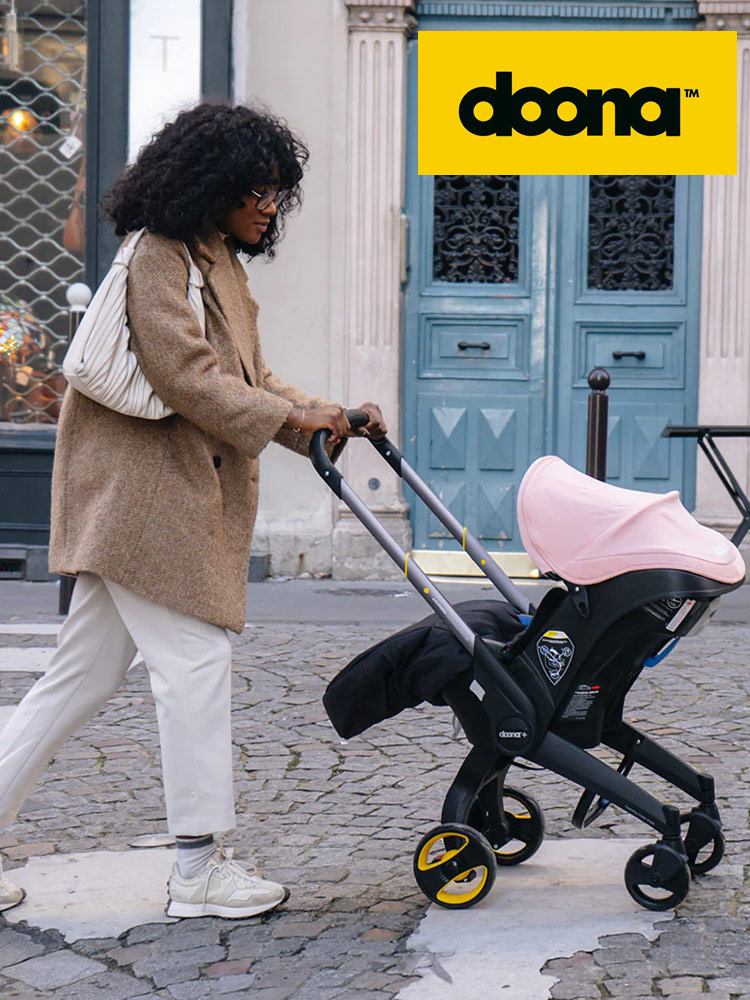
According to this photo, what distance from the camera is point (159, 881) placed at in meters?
3.52

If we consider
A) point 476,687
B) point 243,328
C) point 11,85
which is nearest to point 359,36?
point 11,85

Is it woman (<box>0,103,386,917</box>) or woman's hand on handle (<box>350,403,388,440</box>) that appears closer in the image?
woman (<box>0,103,386,917</box>)

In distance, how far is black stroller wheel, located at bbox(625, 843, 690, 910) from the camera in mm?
3154

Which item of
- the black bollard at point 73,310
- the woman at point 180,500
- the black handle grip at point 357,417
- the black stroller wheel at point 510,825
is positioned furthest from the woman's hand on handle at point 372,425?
the black bollard at point 73,310

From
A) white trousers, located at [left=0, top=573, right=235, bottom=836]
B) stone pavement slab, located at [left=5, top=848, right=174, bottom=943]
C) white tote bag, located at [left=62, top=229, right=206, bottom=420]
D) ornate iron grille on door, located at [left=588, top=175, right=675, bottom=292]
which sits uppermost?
ornate iron grille on door, located at [left=588, top=175, right=675, bottom=292]

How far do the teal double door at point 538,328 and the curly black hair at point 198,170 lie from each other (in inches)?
215

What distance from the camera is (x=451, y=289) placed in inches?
344

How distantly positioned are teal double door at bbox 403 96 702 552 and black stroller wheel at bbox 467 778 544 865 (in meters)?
5.22

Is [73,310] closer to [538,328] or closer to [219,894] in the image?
[538,328]

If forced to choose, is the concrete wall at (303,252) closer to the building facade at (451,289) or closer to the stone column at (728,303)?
the building facade at (451,289)

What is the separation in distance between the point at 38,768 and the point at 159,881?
452 millimetres

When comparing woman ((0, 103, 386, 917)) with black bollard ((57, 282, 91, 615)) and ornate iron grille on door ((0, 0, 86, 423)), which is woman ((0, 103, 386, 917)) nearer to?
black bollard ((57, 282, 91, 615))

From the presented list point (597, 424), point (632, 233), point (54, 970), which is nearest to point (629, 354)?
point (632, 233)

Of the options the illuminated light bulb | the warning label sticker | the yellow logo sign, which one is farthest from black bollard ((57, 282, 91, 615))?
the warning label sticker
